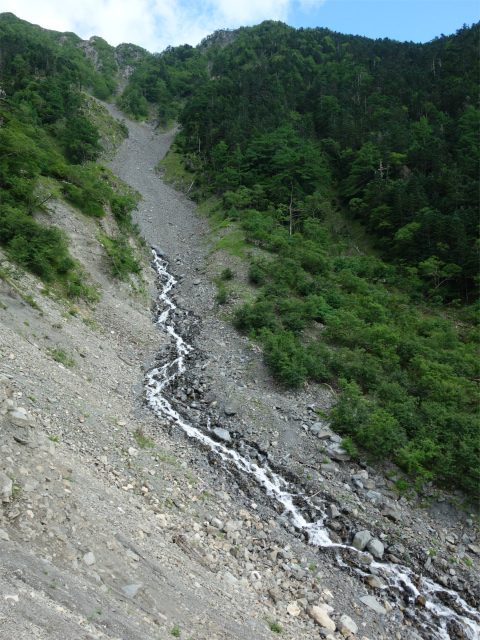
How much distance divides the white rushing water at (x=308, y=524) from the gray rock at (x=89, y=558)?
24.5 feet

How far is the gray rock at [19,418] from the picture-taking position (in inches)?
453

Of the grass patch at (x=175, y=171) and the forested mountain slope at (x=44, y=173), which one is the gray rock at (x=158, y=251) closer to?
the forested mountain slope at (x=44, y=173)

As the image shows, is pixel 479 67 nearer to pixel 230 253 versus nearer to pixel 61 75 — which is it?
pixel 230 253

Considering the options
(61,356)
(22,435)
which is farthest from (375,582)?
(61,356)

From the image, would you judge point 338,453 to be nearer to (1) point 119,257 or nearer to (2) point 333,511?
(2) point 333,511

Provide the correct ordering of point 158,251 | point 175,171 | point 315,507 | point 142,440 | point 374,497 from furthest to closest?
point 175,171, point 158,251, point 374,497, point 142,440, point 315,507

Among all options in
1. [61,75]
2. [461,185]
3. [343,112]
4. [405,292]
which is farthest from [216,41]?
[405,292]

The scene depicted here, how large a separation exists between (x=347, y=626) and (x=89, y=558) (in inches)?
280

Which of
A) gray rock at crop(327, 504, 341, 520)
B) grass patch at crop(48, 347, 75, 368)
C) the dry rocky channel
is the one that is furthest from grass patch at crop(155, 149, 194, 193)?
gray rock at crop(327, 504, 341, 520)

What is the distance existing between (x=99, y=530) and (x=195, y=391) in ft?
36.6

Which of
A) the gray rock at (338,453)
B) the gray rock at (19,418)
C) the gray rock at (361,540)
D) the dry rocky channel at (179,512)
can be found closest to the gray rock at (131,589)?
the dry rocky channel at (179,512)

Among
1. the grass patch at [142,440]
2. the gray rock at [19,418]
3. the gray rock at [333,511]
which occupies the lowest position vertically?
the grass patch at [142,440]

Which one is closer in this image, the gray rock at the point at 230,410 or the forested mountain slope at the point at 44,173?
the gray rock at the point at 230,410

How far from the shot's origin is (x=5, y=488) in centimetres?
934
